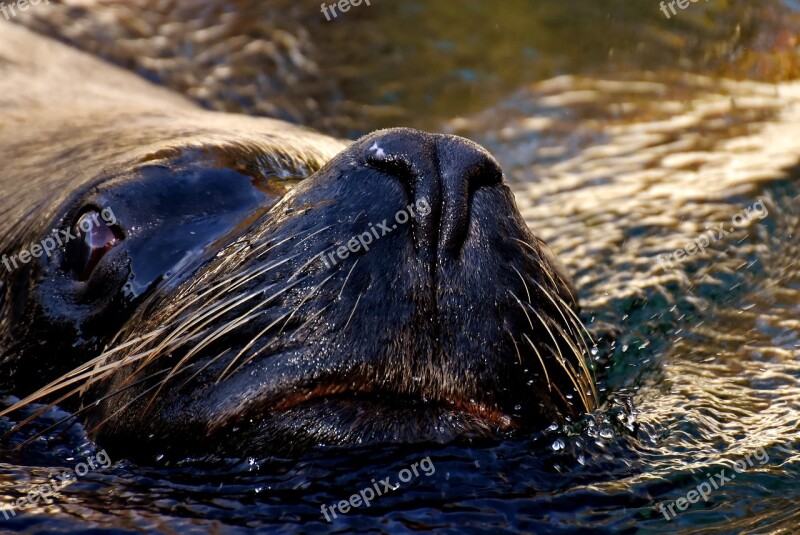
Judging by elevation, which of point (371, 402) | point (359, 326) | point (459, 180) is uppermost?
point (459, 180)

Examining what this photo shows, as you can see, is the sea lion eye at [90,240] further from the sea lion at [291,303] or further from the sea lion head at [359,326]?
the sea lion head at [359,326]

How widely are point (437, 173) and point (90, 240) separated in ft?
4.03

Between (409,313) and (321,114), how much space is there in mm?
4452

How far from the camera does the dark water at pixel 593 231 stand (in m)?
3.05

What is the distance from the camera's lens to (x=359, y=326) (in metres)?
3.07

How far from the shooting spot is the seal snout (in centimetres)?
313

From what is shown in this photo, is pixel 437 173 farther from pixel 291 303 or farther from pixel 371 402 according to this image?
pixel 371 402

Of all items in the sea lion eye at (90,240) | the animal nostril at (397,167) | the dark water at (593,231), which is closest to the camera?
the dark water at (593,231)

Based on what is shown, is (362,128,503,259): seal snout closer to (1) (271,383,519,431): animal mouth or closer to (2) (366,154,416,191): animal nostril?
(2) (366,154,416,191): animal nostril

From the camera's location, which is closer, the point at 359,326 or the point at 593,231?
the point at 359,326

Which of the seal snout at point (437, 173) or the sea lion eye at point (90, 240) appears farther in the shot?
the sea lion eye at point (90, 240)

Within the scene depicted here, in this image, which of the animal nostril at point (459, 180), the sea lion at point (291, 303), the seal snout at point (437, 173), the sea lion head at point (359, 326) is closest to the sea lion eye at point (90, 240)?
the sea lion at point (291, 303)

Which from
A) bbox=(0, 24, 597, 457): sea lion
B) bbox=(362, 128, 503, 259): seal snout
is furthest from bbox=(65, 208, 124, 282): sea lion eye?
bbox=(362, 128, 503, 259): seal snout

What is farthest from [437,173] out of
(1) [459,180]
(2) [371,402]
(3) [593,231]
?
(3) [593,231]
